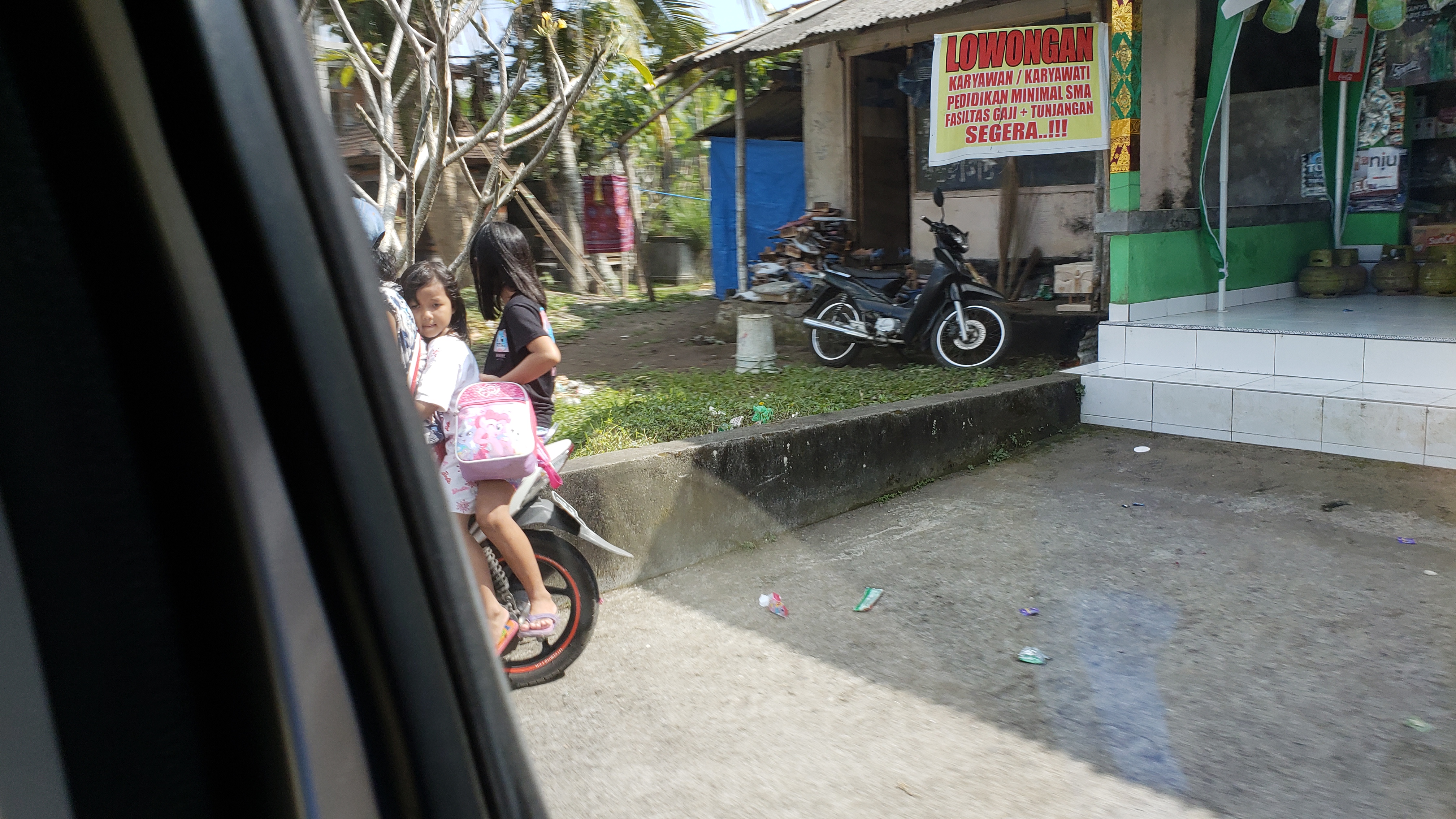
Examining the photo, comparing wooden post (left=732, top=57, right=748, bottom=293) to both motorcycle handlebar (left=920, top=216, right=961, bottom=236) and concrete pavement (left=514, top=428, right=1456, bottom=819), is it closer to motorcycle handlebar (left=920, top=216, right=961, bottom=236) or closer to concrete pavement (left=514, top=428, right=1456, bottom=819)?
motorcycle handlebar (left=920, top=216, right=961, bottom=236)

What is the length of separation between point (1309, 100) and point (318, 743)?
10.2 metres

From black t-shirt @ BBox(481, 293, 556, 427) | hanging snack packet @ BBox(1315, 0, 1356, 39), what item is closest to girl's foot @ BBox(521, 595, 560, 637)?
black t-shirt @ BBox(481, 293, 556, 427)

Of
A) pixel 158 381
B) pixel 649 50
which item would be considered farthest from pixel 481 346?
pixel 158 381

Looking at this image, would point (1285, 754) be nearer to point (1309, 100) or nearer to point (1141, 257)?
point (1141, 257)

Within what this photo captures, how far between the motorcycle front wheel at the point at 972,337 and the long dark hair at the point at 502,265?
5.40 metres

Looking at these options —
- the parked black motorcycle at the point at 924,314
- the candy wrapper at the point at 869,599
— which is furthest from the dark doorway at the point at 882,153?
the candy wrapper at the point at 869,599

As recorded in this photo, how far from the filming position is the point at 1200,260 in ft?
27.0

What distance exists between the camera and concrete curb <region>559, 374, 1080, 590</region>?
14.7 ft

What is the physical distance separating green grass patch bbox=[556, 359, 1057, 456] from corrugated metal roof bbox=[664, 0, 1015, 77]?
10.3ft

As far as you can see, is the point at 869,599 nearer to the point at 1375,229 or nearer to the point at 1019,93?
the point at 1019,93

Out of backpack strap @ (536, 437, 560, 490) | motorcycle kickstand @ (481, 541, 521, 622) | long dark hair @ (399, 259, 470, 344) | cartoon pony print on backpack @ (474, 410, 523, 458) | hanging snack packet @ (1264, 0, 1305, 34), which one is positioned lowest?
motorcycle kickstand @ (481, 541, 521, 622)

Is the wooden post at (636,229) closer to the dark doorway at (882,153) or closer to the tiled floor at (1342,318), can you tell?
the dark doorway at (882,153)

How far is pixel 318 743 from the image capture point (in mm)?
887

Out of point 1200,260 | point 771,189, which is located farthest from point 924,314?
point 771,189
